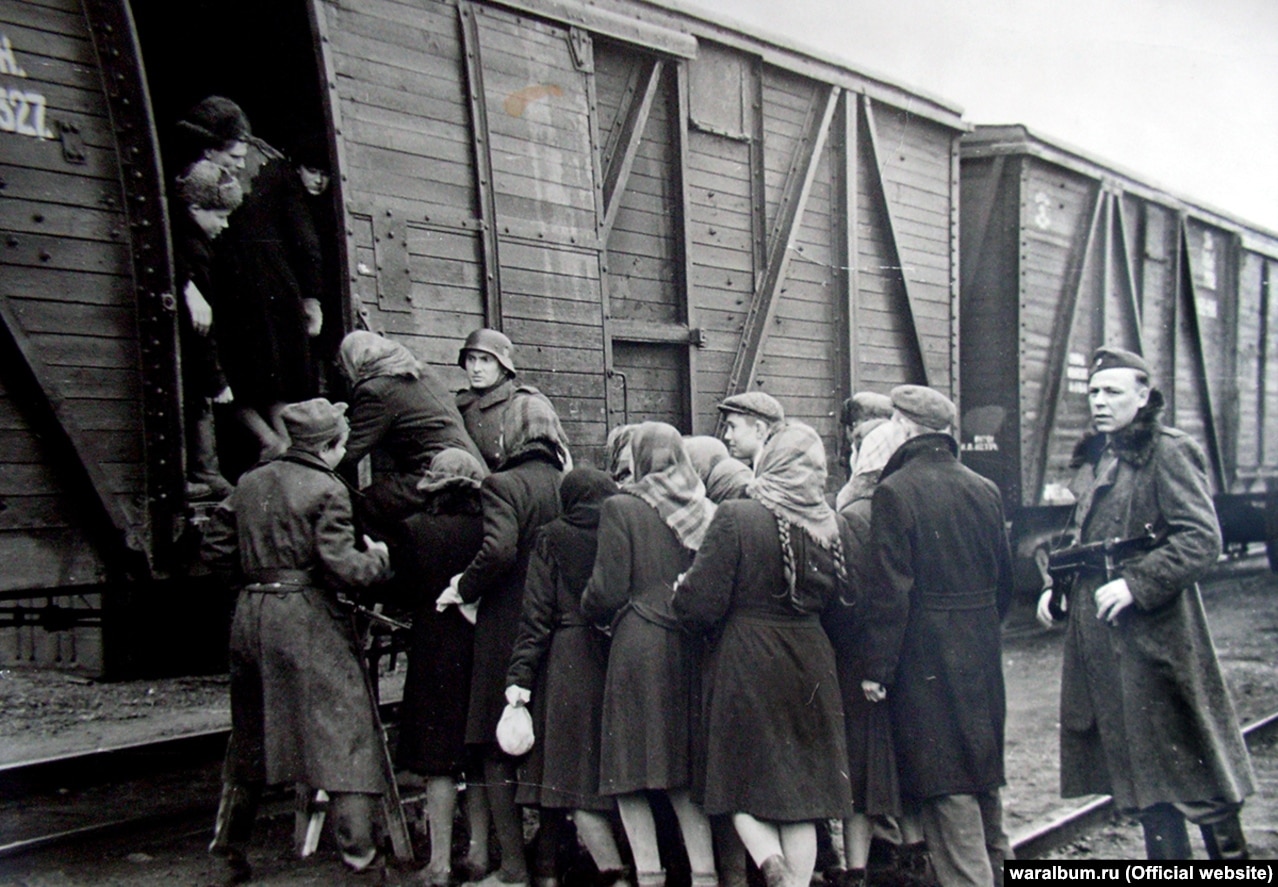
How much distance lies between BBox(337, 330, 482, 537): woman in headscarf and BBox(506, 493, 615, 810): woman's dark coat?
0.83 metres

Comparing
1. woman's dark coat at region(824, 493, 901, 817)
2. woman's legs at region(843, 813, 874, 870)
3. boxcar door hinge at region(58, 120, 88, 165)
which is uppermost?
boxcar door hinge at region(58, 120, 88, 165)

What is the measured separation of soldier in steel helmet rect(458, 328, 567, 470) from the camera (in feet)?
15.2

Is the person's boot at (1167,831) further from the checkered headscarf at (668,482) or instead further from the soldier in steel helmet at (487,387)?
the soldier in steel helmet at (487,387)

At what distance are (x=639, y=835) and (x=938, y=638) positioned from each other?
124cm

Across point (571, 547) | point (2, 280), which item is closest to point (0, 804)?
point (2, 280)

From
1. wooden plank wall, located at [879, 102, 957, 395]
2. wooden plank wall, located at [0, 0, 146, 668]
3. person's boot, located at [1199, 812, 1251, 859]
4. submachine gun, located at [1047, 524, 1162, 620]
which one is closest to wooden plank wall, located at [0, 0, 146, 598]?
wooden plank wall, located at [0, 0, 146, 668]

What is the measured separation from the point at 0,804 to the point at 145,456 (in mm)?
2328

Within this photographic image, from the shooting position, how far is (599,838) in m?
3.69

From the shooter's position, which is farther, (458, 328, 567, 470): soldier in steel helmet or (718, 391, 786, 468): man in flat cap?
(458, 328, 567, 470): soldier in steel helmet

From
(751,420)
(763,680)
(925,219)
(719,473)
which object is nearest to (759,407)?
(751,420)

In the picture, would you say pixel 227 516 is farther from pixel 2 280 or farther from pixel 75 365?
pixel 2 280

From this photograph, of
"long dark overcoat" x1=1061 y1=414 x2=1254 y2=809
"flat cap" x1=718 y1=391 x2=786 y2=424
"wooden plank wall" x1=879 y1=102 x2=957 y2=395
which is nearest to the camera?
"long dark overcoat" x1=1061 y1=414 x2=1254 y2=809

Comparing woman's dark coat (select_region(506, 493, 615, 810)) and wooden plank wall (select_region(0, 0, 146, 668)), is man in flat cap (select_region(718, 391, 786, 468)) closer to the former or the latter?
woman's dark coat (select_region(506, 493, 615, 810))

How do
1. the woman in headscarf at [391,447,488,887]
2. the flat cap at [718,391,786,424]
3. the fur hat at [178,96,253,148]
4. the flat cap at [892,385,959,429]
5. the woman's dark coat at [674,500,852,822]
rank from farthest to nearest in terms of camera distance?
the fur hat at [178,96,253,148] → the flat cap at [718,391,786,424] → the woman in headscarf at [391,447,488,887] → the flat cap at [892,385,959,429] → the woman's dark coat at [674,500,852,822]
